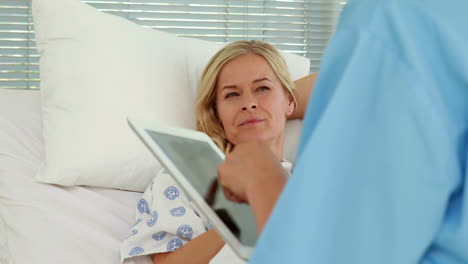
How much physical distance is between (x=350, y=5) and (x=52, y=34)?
1.37 metres

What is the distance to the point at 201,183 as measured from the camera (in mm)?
850

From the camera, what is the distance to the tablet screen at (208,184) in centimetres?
83

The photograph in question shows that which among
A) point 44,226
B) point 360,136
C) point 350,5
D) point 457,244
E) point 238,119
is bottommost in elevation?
point 44,226

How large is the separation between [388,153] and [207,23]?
7.36ft

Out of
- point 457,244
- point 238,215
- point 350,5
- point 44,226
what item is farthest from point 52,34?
point 457,244

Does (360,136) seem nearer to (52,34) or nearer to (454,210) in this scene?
(454,210)

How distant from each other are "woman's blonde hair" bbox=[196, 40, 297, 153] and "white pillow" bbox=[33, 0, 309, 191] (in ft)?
0.21

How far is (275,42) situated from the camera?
2875 mm

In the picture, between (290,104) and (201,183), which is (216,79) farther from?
(201,183)

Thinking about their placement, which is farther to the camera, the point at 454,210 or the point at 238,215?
the point at 238,215

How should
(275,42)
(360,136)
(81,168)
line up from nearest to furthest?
(360,136), (81,168), (275,42)

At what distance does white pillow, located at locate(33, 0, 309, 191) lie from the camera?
180 centimetres

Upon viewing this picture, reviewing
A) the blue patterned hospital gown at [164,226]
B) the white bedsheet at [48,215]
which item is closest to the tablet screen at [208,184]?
the white bedsheet at [48,215]

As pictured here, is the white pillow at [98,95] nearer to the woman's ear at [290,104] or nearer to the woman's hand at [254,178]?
the woman's ear at [290,104]
